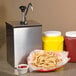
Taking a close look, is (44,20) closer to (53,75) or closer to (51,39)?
(51,39)

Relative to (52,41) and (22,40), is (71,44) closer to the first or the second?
(52,41)

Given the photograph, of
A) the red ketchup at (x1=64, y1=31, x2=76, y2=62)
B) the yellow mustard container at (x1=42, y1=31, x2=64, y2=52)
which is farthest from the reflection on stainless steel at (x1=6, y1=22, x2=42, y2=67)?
the red ketchup at (x1=64, y1=31, x2=76, y2=62)

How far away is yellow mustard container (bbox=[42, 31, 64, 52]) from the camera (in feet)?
3.88

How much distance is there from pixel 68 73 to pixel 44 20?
541 millimetres

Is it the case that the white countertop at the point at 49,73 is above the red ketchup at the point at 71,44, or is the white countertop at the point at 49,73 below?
below

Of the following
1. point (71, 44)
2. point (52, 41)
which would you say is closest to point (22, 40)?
point (52, 41)

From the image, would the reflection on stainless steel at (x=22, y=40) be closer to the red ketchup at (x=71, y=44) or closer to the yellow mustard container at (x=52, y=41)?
the yellow mustard container at (x=52, y=41)

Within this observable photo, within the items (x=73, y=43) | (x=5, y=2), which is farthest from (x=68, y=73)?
(x=5, y=2)

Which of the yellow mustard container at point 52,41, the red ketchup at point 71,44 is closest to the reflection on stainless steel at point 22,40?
the yellow mustard container at point 52,41

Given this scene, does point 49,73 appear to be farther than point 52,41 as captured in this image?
No

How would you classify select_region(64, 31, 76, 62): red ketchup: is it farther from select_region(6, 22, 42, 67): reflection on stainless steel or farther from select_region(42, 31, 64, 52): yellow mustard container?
select_region(6, 22, 42, 67): reflection on stainless steel

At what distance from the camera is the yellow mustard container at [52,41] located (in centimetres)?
118

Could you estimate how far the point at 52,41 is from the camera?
1.18 metres

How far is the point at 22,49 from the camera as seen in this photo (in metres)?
1.14
